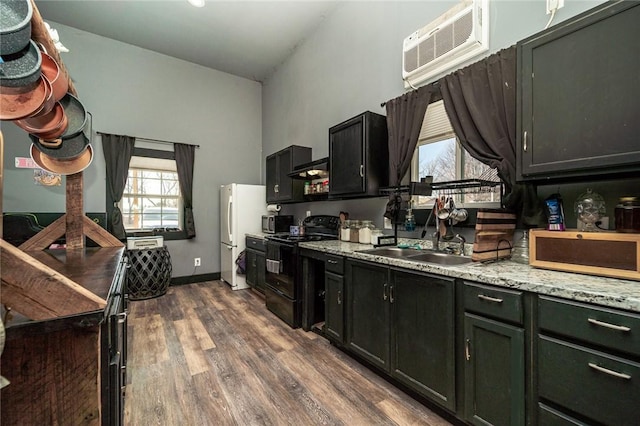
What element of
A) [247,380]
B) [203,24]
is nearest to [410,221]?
[247,380]

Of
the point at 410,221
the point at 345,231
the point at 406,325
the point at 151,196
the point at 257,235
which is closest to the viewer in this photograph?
the point at 406,325

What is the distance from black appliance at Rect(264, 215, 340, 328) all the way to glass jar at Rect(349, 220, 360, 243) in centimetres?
38

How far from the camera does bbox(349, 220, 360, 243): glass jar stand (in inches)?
117

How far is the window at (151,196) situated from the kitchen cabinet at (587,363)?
4.97 metres

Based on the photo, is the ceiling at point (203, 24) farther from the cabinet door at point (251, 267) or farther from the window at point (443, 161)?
the cabinet door at point (251, 267)

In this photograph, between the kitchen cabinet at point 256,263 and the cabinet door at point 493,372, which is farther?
the kitchen cabinet at point 256,263

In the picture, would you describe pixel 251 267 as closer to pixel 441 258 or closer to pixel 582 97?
pixel 441 258

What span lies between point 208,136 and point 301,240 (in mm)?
3107

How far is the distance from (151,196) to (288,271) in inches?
120

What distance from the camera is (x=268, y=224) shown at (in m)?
4.33

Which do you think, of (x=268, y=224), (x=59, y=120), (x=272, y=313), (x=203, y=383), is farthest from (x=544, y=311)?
(x=268, y=224)

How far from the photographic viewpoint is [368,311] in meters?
2.10

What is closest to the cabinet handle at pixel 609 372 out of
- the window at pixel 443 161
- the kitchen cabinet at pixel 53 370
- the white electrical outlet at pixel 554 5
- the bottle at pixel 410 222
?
the window at pixel 443 161

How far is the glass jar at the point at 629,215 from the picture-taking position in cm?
125
